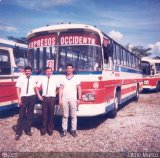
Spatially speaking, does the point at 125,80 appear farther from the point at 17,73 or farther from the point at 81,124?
the point at 17,73

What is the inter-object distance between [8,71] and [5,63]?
0.36 meters

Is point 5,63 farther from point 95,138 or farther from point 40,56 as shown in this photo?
point 95,138

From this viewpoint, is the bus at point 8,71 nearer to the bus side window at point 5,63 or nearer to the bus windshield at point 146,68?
the bus side window at point 5,63

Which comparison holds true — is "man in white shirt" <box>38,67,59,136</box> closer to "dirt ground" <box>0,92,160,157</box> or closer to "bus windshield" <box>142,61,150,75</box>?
"dirt ground" <box>0,92,160,157</box>

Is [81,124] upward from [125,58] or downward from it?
downward

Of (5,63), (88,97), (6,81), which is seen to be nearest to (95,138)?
(88,97)

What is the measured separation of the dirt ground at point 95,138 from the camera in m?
6.68

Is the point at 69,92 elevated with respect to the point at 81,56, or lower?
lower

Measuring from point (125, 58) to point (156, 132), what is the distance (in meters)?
5.58

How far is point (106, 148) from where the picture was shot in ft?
22.0

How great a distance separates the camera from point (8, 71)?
1070 centimetres

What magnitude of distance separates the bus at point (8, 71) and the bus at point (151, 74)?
14.3 metres


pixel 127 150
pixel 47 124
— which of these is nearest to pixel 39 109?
pixel 47 124

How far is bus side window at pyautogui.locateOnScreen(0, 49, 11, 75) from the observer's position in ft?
34.1
